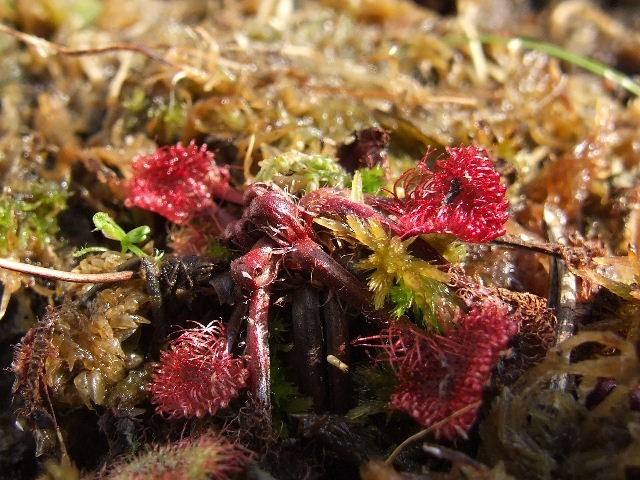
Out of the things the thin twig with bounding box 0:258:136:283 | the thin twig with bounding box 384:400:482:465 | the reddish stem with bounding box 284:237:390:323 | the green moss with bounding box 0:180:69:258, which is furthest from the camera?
the green moss with bounding box 0:180:69:258

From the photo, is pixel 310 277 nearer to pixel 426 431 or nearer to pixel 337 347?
pixel 337 347

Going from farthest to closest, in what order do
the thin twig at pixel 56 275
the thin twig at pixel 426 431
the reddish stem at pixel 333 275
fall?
the thin twig at pixel 56 275
the reddish stem at pixel 333 275
the thin twig at pixel 426 431

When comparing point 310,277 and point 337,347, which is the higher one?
point 310,277

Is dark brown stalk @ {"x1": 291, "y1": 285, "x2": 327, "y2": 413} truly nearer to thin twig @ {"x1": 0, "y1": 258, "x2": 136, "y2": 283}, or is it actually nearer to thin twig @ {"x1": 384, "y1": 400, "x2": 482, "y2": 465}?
thin twig @ {"x1": 384, "y1": 400, "x2": 482, "y2": 465}

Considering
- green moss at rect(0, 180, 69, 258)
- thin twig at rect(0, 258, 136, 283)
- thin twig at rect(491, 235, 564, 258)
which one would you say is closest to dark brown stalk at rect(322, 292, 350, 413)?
thin twig at rect(491, 235, 564, 258)

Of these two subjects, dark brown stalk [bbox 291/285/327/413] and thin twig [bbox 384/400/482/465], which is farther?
dark brown stalk [bbox 291/285/327/413]

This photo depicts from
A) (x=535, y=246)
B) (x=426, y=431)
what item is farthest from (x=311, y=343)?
(x=535, y=246)

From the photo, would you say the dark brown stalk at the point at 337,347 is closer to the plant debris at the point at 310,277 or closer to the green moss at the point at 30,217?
the plant debris at the point at 310,277

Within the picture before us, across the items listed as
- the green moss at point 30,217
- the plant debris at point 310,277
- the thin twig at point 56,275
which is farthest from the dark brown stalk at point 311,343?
Answer: the green moss at point 30,217

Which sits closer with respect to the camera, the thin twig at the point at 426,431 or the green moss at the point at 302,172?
the thin twig at the point at 426,431

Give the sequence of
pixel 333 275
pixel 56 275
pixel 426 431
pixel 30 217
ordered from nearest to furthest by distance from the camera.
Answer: pixel 426 431
pixel 333 275
pixel 56 275
pixel 30 217
